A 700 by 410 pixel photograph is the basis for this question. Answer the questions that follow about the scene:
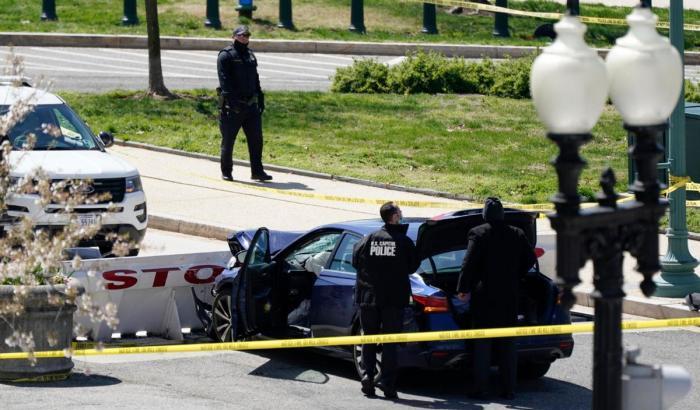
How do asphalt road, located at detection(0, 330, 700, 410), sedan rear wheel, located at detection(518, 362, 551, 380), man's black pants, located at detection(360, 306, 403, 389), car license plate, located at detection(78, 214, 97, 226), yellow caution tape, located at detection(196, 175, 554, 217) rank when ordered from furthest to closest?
yellow caution tape, located at detection(196, 175, 554, 217) < car license plate, located at detection(78, 214, 97, 226) < sedan rear wheel, located at detection(518, 362, 551, 380) < man's black pants, located at detection(360, 306, 403, 389) < asphalt road, located at detection(0, 330, 700, 410)

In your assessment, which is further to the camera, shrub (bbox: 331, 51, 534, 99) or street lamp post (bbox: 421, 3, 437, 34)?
street lamp post (bbox: 421, 3, 437, 34)

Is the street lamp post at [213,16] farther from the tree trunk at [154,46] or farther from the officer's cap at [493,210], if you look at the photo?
the officer's cap at [493,210]

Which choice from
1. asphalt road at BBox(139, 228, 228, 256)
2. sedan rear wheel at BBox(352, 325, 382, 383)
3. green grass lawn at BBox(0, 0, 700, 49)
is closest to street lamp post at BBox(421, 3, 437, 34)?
green grass lawn at BBox(0, 0, 700, 49)

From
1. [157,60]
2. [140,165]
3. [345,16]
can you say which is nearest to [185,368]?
[140,165]

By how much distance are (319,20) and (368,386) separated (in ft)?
92.1

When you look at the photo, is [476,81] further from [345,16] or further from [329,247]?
[329,247]

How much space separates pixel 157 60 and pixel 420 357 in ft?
50.0

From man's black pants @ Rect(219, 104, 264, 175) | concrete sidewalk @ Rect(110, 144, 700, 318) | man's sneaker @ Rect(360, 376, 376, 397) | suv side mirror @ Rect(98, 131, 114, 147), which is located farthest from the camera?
man's black pants @ Rect(219, 104, 264, 175)

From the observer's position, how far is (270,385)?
12391 mm

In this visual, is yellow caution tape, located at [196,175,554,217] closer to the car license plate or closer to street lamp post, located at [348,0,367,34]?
the car license plate

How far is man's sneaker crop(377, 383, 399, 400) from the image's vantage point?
11875 mm

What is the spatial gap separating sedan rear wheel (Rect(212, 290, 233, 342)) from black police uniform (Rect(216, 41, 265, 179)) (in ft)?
23.7

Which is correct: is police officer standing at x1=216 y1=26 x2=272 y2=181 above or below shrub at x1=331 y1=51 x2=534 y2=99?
above

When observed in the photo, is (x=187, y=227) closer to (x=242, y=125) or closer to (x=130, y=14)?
(x=242, y=125)
